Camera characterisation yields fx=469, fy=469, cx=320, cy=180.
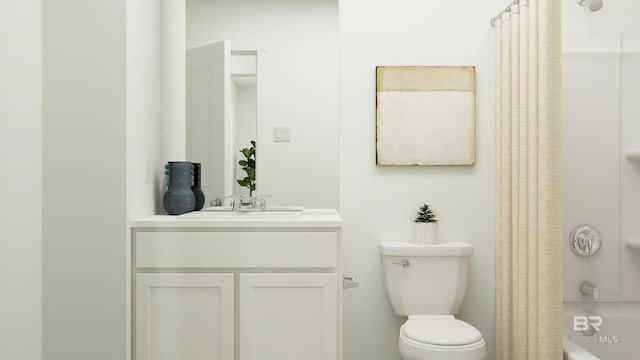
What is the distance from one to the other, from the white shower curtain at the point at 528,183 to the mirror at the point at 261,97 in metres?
0.90

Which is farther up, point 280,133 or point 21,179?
point 280,133

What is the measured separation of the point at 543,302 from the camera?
167cm

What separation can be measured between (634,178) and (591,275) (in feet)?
1.75

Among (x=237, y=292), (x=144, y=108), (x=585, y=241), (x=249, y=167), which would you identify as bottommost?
(x=237, y=292)

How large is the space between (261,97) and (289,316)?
3.57 feet

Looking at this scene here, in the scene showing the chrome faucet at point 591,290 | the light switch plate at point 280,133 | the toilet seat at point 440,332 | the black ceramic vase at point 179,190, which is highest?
the light switch plate at point 280,133

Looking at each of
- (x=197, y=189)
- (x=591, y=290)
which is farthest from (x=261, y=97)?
(x=591, y=290)

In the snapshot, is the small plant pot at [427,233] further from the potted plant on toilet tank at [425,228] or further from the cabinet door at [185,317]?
the cabinet door at [185,317]

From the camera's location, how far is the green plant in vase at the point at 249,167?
7.60 ft

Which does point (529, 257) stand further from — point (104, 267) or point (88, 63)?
point (88, 63)

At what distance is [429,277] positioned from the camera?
2254 millimetres

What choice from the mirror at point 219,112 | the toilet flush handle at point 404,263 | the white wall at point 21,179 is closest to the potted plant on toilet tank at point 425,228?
the toilet flush handle at point 404,263

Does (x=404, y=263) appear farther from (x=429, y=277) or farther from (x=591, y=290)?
(x=591, y=290)

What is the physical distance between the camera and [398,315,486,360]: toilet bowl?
5.90 feet
